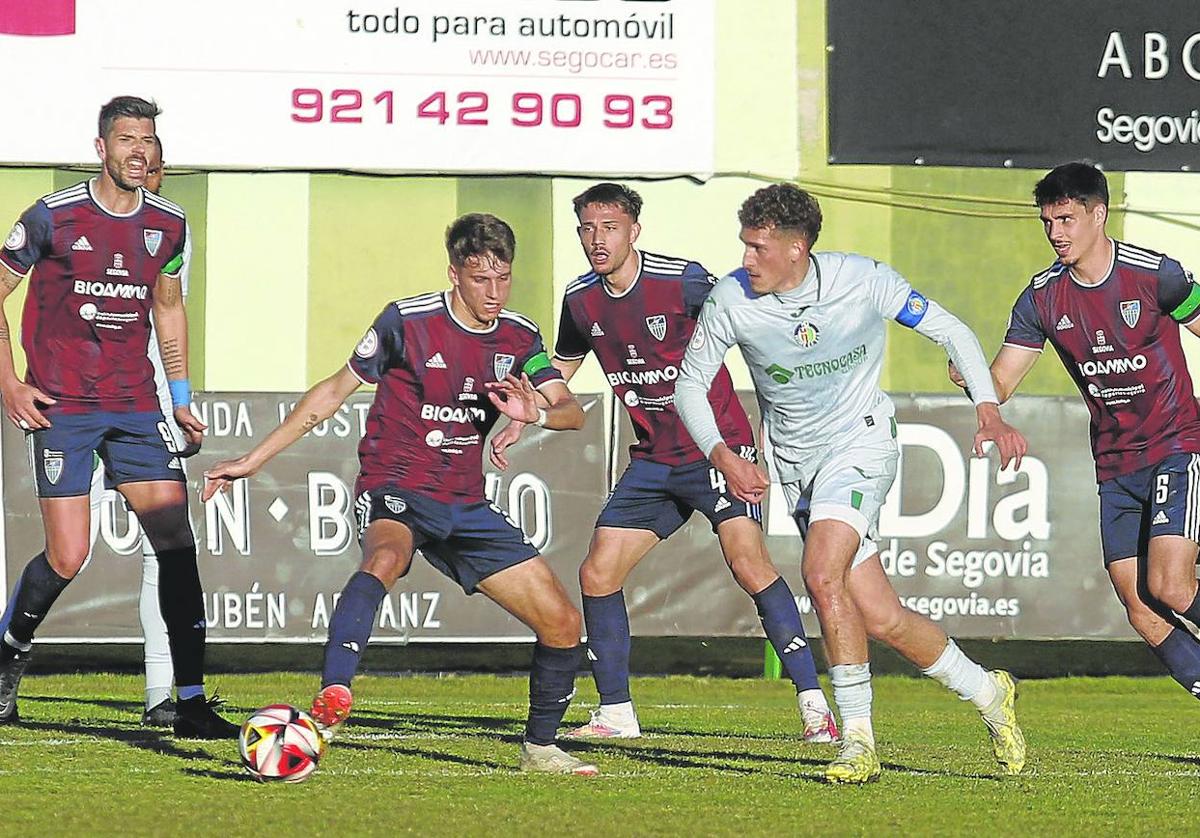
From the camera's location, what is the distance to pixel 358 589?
738 centimetres

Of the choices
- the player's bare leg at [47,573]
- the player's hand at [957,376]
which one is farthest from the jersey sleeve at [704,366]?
the player's bare leg at [47,573]

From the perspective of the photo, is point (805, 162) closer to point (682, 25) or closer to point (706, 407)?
point (682, 25)

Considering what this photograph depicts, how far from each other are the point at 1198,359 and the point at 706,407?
26.4 ft

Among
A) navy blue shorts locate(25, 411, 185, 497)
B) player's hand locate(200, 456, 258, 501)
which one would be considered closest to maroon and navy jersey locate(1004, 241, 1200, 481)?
player's hand locate(200, 456, 258, 501)

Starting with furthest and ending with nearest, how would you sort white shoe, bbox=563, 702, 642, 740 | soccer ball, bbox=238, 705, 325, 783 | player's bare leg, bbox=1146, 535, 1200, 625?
white shoe, bbox=563, 702, 642, 740 → player's bare leg, bbox=1146, 535, 1200, 625 → soccer ball, bbox=238, 705, 325, 783

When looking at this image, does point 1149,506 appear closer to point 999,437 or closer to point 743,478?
point 999,437

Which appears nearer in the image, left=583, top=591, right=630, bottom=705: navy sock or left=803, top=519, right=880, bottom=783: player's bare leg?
left=803, top=519, right=880, bottom=783: player's bare leg

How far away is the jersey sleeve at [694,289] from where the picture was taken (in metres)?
9.42

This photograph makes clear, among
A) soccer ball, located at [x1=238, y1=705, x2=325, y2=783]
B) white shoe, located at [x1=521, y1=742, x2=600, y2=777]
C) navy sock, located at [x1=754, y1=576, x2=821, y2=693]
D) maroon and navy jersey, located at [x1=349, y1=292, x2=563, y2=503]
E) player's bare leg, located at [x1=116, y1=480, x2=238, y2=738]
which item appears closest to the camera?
soccer ball, located at [x1=238, y1=705, x2=325, y2=783]

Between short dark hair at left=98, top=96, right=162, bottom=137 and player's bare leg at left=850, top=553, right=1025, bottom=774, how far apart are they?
3470mm

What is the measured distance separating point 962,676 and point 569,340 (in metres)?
2.85

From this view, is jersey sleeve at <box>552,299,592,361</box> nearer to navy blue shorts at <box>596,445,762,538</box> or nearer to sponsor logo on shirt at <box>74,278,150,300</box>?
navy blue shorts at <box>596,445,762,538</box>

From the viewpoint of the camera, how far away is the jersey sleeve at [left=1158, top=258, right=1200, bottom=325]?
27.6 ft

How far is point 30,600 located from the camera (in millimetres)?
8703
